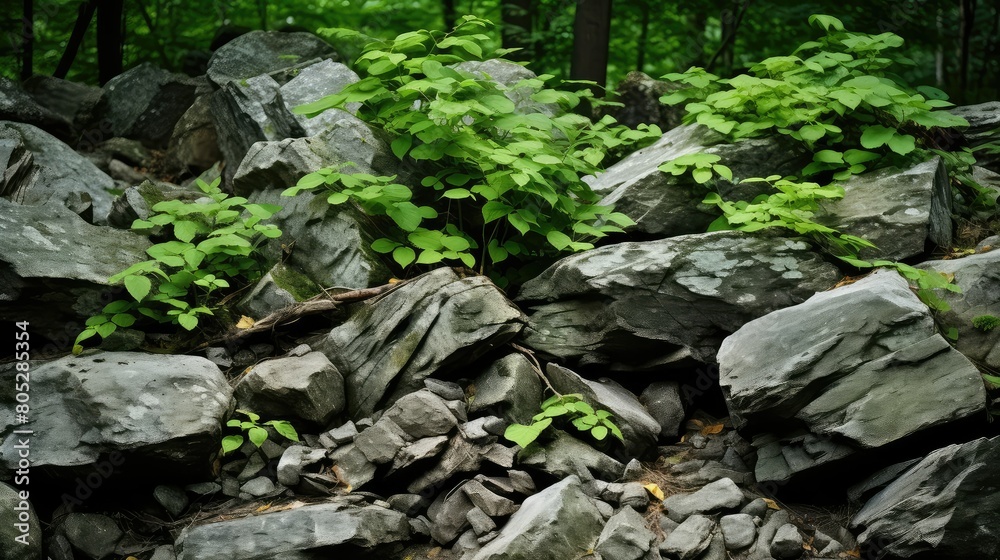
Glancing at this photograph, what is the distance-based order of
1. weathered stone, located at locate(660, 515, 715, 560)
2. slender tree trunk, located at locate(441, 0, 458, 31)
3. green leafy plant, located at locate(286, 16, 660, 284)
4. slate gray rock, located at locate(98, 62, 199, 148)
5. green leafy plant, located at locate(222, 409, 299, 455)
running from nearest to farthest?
weathered stone, located at locate(660, 515, 715, 560) → green leafy plant, located at locate(222, 409, 299, 455) → green leafy plant, located at locate(286, 16, 660, 284) → slate gray rock, located at locate(98, 62, 199, 148) → slender tree trunk, located at locate(441, 0, 458, 31)

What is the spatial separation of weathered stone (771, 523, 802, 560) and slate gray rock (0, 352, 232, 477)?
3213 millimetres

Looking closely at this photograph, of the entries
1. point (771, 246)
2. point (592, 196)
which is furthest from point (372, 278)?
point (771, 246)

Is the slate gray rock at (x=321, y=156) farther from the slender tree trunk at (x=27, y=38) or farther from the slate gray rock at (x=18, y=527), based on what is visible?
the slender tree trunk at (x=27, y=38)

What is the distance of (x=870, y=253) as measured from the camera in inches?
207

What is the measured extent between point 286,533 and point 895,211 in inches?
178

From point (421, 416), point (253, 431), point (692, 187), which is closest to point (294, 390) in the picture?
point (253, 431)

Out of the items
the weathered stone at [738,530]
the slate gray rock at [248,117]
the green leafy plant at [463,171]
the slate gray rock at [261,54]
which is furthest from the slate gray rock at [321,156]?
the weathered stone at [738,530]

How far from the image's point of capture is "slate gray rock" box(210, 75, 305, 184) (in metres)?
6.75

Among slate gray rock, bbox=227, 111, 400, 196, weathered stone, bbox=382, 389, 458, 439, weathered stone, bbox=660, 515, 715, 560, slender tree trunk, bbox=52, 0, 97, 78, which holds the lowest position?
weathered stone, bbox=660, 515, 715, 560

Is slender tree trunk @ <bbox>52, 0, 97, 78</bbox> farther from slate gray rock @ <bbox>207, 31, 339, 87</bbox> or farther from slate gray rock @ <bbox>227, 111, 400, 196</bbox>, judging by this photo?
slate gray rock @ <bbox>227, 111, 400, 196</bbox>

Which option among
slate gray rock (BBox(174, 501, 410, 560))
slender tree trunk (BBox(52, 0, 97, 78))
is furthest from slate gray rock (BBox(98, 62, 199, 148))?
slate gray rock (BBox(174, 501, 410, 560))

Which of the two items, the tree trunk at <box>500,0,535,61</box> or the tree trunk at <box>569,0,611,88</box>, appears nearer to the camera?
the tree trunk at <box>569,0,611,88</box>

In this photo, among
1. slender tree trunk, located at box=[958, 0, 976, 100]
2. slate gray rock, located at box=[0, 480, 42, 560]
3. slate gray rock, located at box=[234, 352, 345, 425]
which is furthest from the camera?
slender tree trunk, located at box=[958, 0, 976, 100]

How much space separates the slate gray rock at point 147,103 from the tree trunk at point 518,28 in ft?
14.0
